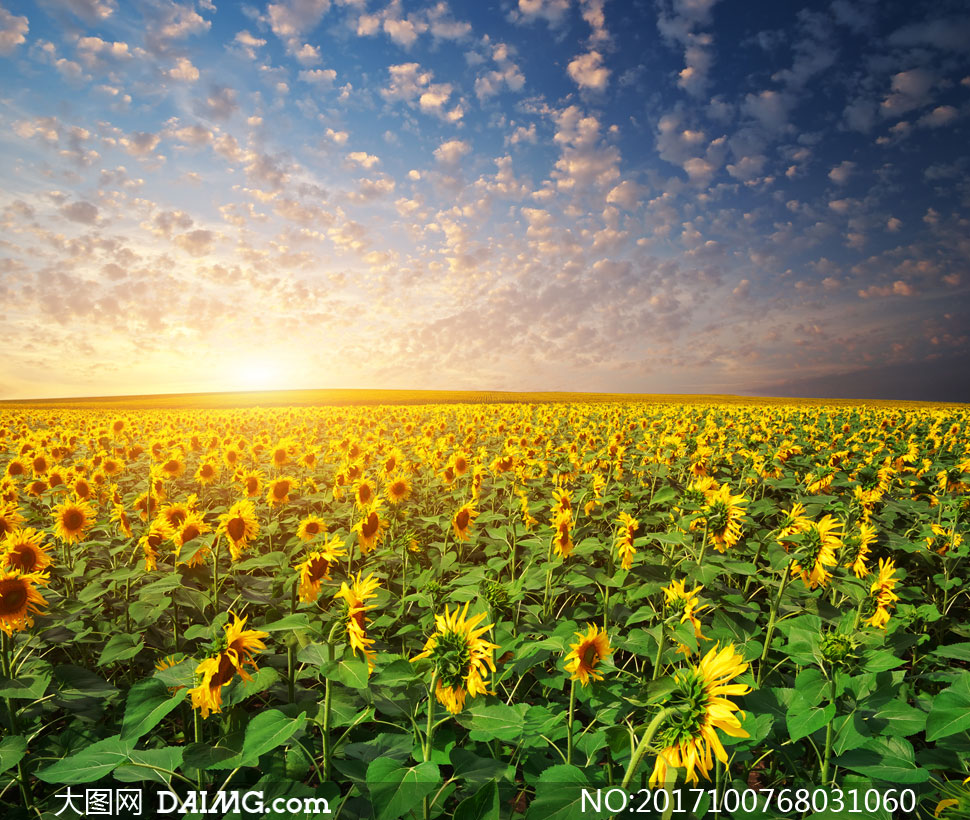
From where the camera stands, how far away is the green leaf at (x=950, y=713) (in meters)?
2.05

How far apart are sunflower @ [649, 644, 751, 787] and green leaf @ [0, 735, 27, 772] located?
3143 millimetres

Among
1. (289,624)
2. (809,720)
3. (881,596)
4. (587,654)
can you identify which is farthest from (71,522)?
(881,596)

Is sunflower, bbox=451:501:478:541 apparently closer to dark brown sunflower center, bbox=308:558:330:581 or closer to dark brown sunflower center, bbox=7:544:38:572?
dark brown sunflower center, bbox=308:558:330:581

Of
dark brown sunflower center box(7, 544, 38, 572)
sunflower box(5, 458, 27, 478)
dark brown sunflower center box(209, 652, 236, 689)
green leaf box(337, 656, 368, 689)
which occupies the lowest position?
dark brown sunflower center box(209, 652, 236, 689)

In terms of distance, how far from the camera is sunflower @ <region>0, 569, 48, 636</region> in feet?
9.95

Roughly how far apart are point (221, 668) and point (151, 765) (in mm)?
482

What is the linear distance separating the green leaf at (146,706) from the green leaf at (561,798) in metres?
1.76

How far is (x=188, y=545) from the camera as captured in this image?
418cm

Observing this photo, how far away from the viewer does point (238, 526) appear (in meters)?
4.36

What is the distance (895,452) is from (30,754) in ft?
50.7

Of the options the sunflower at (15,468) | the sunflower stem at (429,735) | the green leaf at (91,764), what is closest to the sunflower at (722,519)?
the sunflower stem at (429,735)

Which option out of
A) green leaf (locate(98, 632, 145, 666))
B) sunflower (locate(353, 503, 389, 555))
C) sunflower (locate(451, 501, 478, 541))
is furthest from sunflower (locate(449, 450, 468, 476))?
green leaf (locate(98, 632, 145, 666))

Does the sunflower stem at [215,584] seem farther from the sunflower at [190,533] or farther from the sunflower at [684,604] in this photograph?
the sunflower at [684,604]

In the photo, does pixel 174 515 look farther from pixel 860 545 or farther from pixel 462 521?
pixel 860 545
